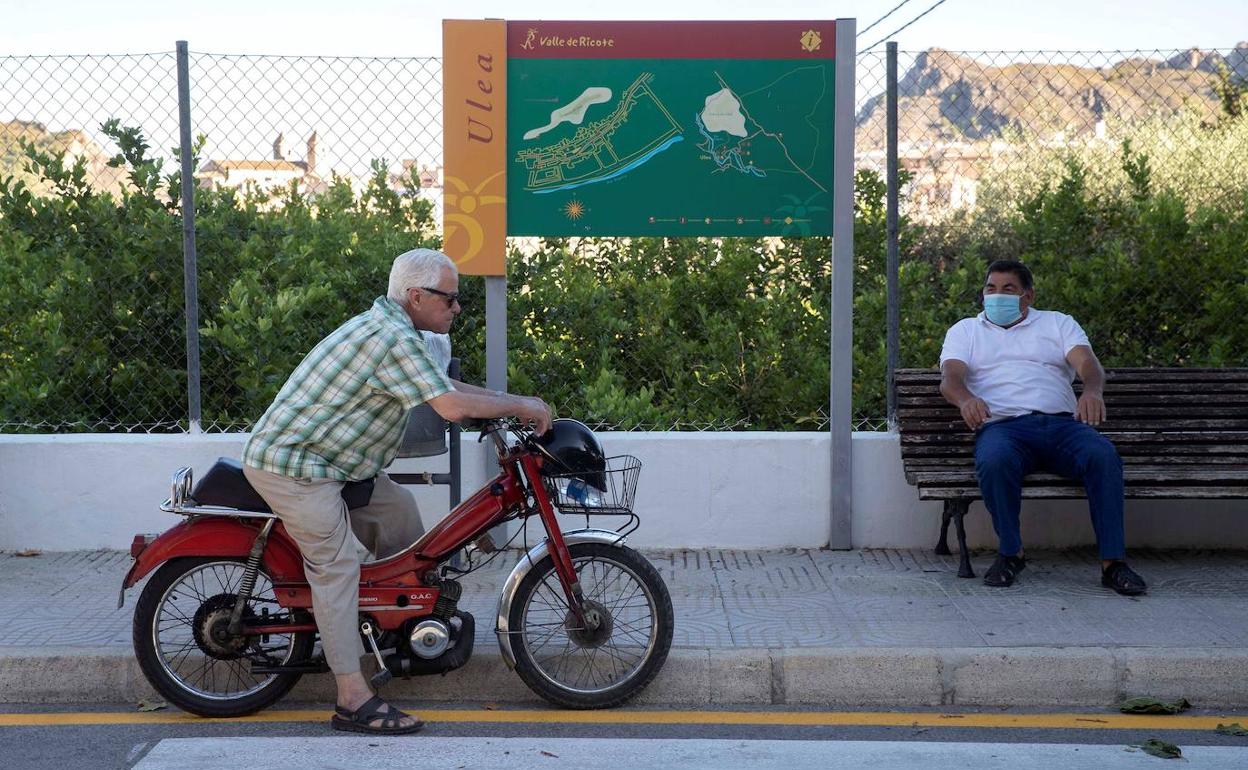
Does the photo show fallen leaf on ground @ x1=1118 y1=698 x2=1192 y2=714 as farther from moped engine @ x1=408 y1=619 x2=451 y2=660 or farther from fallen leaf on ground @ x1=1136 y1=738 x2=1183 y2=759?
moped engine @ x1=408 y1=619 x2=451 y2=660

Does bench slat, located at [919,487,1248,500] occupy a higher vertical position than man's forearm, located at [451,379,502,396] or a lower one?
lower

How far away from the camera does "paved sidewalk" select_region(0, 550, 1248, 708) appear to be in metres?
5.05

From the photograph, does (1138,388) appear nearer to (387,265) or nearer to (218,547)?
(387,265)

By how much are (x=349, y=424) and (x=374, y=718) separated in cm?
98

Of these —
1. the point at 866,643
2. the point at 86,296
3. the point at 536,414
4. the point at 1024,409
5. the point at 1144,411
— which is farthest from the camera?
the point at 86,296

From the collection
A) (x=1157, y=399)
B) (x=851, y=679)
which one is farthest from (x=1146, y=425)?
(x=851, y=679)

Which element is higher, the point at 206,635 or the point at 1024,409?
the point at 1024,409

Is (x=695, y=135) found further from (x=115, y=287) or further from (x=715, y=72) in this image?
(x=115, y=287)

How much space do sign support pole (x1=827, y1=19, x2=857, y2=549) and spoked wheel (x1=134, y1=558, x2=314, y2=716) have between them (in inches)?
118

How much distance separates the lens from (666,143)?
680 cm

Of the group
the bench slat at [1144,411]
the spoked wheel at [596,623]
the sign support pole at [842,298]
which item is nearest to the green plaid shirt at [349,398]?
the spoked wheel at [596,623]

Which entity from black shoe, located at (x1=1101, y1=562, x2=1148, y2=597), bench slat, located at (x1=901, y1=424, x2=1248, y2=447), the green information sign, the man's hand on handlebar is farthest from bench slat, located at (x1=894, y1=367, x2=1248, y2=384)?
the man's hand on handlebar

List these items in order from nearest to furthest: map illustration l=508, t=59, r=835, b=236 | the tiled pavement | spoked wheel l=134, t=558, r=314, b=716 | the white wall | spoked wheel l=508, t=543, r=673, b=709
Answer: spoked wheel l=134, t=558, r=314, b=716 → spoked wheel l=508, t=543, r=673, b=709 → the tiled pavement → map illustration l=508, t=59, r=835, b=236 → the white wall

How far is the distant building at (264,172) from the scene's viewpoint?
7207mm
